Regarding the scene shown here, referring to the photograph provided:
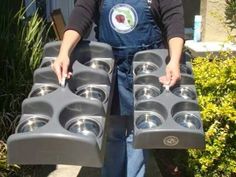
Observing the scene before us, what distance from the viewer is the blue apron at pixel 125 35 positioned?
9.35ft

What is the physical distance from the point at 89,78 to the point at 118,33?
1.07ft

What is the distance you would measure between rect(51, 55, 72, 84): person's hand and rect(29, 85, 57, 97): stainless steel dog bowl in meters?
0.09

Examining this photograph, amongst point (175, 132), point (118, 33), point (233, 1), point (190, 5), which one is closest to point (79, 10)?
point (118, 33)

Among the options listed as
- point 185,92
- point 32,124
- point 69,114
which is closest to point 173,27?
point 185,92

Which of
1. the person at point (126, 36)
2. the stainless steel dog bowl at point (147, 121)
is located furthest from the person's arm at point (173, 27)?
the stainless steel dog bowl at point (147, 121)

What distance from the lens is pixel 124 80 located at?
3027 mm

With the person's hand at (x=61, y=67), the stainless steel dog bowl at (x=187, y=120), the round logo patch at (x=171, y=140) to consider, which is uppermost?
the person's hand at (x=61, y=67)

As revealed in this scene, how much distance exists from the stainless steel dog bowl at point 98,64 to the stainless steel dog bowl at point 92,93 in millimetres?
179

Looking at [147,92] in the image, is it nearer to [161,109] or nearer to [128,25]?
[161,109]

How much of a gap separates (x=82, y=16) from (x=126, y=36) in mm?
276

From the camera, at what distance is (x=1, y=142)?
3975 mm

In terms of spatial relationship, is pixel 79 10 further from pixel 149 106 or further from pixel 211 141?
pixel 211 141

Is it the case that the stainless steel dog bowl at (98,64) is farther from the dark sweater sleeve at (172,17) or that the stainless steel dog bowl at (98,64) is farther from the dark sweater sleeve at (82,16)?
the dark sweater sleeve at (172,17)

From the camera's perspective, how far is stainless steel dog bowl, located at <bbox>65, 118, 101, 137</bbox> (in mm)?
2451
